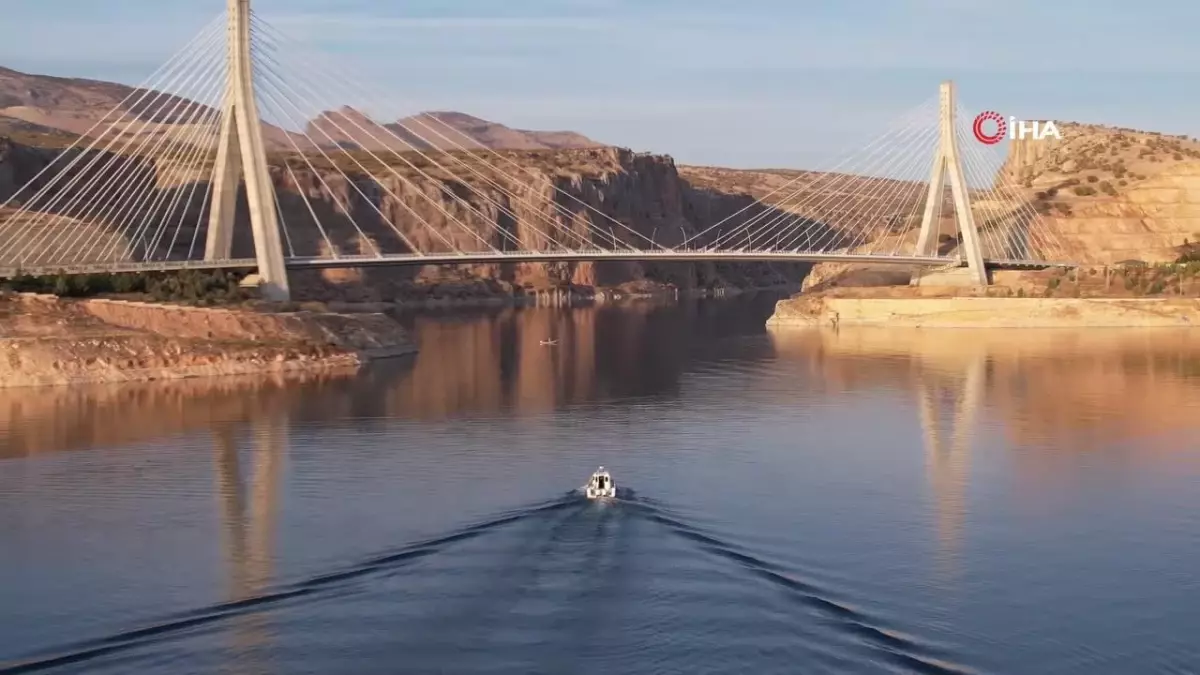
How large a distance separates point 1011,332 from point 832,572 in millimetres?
55073

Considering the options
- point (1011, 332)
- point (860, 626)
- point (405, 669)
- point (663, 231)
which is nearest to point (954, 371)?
point (1011, 332)

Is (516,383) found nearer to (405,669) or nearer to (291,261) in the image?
(291,261)

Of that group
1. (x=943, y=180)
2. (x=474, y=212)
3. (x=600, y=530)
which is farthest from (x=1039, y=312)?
(x=600, y=530)

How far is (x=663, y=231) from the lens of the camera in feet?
497

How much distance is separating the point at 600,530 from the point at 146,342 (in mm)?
29617

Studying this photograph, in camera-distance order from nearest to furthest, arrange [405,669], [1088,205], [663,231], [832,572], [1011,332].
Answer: [405,669], [832,572], [1011,332], [1088,205], [663,231]

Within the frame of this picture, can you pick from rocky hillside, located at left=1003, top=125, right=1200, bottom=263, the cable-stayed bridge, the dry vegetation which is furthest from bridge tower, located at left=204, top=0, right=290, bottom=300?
the dry vegetation

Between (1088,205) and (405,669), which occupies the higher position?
(1088,205)

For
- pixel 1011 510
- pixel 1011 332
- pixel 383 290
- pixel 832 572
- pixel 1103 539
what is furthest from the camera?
pixel 383 290

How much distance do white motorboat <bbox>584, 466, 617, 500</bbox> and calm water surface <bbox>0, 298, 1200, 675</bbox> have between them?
458 millimetres

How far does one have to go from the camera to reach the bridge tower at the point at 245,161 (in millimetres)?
57188

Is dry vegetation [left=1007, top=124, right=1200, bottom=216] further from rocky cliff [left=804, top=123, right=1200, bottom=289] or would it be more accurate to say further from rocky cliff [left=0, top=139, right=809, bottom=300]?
rocky cliff [left=0, top=139, right=809, bottom=300]

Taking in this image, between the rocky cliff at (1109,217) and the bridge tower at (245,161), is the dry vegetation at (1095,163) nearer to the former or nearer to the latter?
the rocky cliff at (1109,217)

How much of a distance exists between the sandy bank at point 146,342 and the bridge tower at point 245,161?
455 cm
